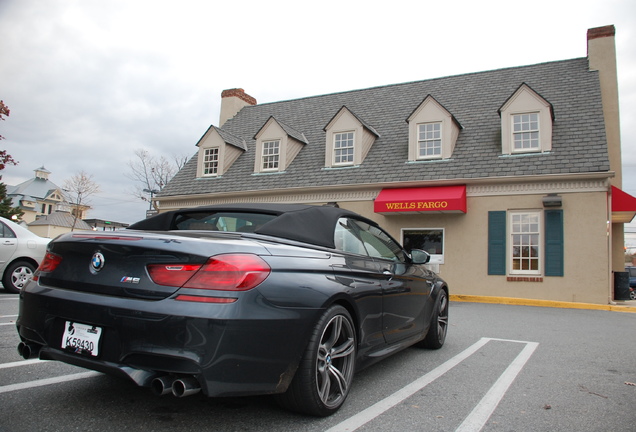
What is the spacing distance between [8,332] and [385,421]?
14.7 ft

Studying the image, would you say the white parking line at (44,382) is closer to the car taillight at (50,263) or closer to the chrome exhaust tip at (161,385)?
the car taillight at (50,263)

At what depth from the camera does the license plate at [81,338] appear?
2531 mm

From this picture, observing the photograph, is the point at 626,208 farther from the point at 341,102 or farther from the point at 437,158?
the point at 341,102

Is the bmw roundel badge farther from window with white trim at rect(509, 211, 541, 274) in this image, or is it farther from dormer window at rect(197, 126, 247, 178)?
dormer window at rect(197, 126, 247, 178)

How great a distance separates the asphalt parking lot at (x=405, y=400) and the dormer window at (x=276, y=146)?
45.3 feet

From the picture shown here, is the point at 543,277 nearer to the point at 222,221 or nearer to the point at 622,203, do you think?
the point at 622,203

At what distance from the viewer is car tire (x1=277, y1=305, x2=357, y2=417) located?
108 inches

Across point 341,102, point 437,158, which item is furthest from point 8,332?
point 341,102

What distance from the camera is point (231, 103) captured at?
2348 cm

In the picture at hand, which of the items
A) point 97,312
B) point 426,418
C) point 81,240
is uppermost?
point 81,240

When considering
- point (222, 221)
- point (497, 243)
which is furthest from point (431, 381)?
point (497, 243)

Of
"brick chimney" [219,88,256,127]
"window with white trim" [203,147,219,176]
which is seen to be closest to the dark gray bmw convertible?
"window with white trim" [203,147,219,176]

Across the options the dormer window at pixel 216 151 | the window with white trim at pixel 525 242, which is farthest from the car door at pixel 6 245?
the window with white trim at pixel 525 242

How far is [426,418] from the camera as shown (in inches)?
118
